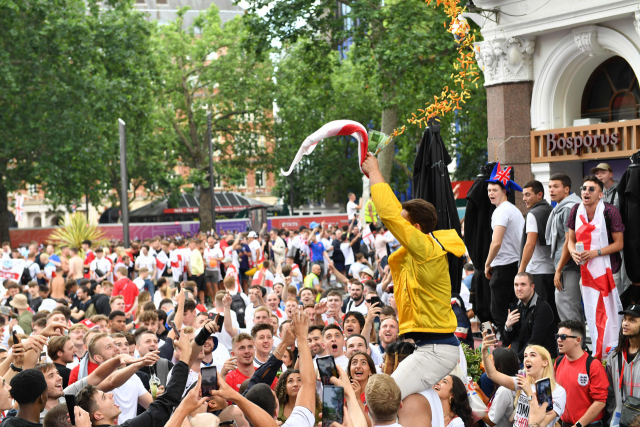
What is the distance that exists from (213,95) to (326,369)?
47214 mm

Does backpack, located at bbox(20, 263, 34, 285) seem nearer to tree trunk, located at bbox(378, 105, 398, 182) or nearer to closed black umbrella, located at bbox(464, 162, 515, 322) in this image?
tree trunk, located at bbox(378, 105, 398, 182)

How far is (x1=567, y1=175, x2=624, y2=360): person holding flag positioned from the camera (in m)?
7.67

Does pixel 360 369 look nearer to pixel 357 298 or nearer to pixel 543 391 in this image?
pixel 543 391

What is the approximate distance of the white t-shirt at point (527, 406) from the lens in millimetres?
6062

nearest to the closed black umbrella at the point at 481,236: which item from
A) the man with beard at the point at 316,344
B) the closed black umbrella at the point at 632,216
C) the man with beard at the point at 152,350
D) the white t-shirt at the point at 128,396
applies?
the closed black umbrella at the point at 632,216

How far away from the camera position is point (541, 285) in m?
8.80

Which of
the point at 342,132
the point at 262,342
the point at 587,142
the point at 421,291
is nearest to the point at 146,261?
the point at 587,142

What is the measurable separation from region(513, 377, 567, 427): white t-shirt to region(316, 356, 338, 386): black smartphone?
2202 millimetres

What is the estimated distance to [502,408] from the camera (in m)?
6.65

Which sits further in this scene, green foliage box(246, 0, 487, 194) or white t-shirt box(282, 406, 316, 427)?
green foliage box(246, 0, 487, 194)

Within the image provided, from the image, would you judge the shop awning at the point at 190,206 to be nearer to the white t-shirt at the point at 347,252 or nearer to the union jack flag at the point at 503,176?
the white t-shirt at the point at 347,252

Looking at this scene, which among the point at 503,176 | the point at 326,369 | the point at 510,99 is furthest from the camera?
the point at 510,99

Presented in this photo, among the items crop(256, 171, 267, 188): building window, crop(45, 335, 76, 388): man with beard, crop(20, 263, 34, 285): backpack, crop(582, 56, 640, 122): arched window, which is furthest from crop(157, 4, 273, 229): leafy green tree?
crop(45, 335, 76, 388): man with beard

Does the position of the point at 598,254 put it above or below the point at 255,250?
above
